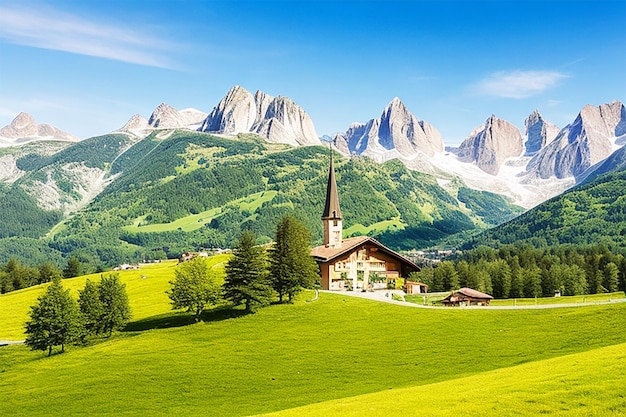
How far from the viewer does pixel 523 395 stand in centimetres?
2748

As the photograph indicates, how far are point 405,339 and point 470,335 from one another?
6.74 meters

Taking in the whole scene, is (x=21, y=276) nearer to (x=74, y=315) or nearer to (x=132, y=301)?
(x=132, y=301)

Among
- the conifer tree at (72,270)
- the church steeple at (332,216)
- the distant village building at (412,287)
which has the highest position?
the church steeple at (332,216)

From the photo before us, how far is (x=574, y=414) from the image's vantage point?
23.8 meters

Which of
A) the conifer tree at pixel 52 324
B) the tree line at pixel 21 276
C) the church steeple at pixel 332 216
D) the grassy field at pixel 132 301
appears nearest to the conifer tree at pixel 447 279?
the church steeple at pixel 332 216

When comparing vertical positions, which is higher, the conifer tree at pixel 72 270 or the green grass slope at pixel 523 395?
the conifer tree at pixel 72 270

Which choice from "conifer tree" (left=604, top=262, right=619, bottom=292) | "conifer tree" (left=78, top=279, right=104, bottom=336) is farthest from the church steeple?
"conifer tree" (left=604, top=262, right=619, bottom=292)

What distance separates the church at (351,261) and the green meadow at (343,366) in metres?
18.9

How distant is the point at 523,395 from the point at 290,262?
50.2 metres

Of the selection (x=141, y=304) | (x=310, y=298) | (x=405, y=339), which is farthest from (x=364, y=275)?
(x=141, y=304)

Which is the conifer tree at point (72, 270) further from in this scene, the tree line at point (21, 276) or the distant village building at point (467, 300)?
the distant village building at point (467, 300)

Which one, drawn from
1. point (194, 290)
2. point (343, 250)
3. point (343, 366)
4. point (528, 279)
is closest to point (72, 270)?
point (343, 250)

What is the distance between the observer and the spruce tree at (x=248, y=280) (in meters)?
71.7

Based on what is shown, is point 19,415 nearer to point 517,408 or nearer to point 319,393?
point 319,393
